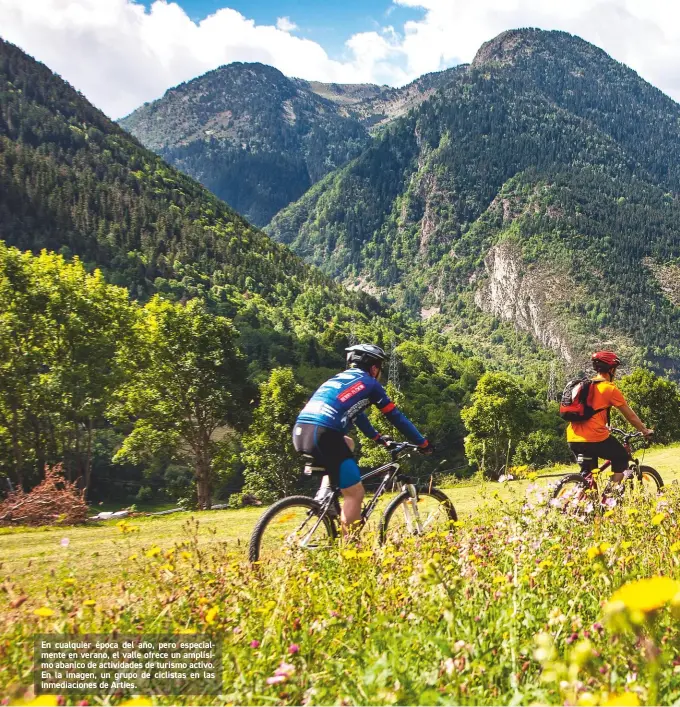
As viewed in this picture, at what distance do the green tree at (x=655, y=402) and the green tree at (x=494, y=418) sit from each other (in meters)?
17.0

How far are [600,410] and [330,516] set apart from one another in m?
4.53

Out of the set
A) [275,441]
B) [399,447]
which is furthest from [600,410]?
[275,441]

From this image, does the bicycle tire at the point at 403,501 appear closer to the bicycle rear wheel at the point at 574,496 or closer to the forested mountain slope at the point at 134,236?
the bicycle rear wheel at the point at 574,496

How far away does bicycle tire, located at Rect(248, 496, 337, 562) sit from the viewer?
6.12m

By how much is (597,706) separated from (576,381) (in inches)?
270

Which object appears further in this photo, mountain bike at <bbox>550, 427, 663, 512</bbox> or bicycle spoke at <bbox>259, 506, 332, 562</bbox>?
mountain bike at <bbox>550, 427, 663, 512</bbox>

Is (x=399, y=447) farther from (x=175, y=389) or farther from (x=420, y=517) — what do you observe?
(x=175, y=389)

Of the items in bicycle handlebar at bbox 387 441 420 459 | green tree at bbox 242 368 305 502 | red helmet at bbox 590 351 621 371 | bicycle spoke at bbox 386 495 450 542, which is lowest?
green tree at bbox 242 368 305 502

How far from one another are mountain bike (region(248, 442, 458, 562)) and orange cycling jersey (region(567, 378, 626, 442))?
2543 mm

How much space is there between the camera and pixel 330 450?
6480mm

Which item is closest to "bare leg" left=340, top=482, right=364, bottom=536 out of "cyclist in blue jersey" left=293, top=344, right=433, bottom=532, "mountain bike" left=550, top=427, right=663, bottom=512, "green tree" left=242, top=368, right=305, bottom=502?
"cyclist in blue jersey" left=293, top=344, right=433, bottom=532

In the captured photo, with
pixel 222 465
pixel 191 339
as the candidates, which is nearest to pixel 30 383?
pixel 191 339

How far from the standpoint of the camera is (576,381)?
8617 mm

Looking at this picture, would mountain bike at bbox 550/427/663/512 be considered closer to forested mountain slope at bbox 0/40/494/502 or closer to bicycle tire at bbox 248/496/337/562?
bicycle tire at bbox 248/496/337/562
